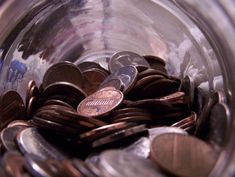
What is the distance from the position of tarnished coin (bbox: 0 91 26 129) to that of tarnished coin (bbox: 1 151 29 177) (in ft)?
0.78

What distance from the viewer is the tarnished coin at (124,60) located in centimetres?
113

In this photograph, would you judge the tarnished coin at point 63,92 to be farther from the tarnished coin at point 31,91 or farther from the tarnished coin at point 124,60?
the tarnished coin at point 124,60

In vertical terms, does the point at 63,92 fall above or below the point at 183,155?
above

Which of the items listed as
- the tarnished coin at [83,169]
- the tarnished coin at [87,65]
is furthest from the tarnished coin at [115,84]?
the tarnished coin at [83,169]

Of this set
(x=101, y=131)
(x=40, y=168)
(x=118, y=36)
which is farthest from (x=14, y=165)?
(x=118, y=36)

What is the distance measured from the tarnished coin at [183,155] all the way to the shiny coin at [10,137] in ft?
0.87

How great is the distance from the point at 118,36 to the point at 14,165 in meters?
0.65

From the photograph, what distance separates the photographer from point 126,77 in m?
1.01

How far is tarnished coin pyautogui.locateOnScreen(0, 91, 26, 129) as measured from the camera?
A: 3.04 ft

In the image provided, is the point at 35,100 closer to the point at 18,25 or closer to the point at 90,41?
the point at 18,25

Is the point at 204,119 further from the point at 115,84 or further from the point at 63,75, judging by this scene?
the point at 63,75

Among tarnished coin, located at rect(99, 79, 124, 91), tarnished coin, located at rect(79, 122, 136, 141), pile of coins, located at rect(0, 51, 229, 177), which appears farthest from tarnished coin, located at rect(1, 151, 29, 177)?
tarnished coin, located at rect(99, 79, 124, 91)

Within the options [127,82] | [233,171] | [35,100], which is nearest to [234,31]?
[233,171]

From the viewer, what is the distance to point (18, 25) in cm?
89
